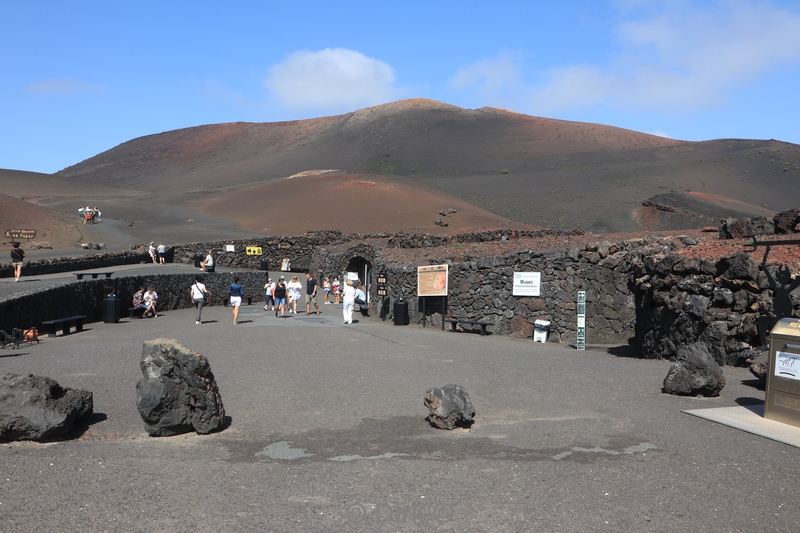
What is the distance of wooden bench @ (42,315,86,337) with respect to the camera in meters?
16.6

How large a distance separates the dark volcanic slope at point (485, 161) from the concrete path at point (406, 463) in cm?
4358

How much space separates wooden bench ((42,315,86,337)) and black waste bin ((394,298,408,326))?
887cm

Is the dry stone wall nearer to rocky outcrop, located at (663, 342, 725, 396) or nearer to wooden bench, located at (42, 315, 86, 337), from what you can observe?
wooden bench, located at (42, 315, 86, 337)

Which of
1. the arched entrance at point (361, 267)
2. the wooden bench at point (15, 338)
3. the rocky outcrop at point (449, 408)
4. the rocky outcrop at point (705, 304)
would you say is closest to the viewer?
the rocky outcrop at point (449, 408)

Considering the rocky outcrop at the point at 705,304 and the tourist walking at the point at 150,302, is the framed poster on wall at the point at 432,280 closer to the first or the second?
the rocky outcrop at the point at 705,304

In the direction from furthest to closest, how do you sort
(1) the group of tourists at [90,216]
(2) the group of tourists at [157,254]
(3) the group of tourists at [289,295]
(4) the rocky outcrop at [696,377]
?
(1) the group of tourists at [90,216] → (2) the group of tourists at [157,254] → (3) the group of tourists at [289,295] → (4) the rocky outcrop at [696,377]

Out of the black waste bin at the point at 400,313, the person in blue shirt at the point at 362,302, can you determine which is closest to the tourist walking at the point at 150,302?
the person in blue shirt at the point at 362,302

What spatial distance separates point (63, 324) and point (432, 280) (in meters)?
10.1

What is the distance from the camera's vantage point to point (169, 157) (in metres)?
128

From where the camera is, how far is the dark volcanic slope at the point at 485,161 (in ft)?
251

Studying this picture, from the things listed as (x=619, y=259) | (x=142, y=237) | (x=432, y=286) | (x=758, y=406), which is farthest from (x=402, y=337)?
(x=142, y=237)

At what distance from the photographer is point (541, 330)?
18.7m

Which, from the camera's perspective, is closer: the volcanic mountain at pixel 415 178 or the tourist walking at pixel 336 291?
the tourist walking at pixel 336 291

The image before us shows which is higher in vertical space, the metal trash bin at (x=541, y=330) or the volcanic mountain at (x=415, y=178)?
the volcanic mountain at (x=415, y=178)
